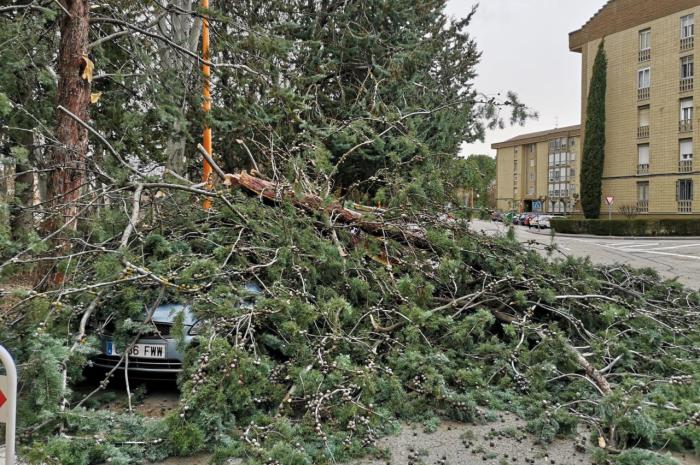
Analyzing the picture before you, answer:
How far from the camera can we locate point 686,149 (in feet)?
103

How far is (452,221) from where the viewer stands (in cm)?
600

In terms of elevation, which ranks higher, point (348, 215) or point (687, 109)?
point (687, 109)

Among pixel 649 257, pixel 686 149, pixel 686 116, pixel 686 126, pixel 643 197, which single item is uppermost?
pixel 686 116

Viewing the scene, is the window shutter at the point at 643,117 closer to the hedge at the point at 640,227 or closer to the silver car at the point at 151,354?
the hedge at the point at 640,227

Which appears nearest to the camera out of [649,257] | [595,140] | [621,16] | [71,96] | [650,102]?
[71,96]

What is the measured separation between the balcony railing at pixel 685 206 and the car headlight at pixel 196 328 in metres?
35.7

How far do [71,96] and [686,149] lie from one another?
36.0 meters

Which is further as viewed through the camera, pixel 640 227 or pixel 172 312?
pixel 640 227

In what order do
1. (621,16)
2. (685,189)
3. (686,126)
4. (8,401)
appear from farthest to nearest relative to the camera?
A: (621,16) → (685,189) → (686,126) → (8,401)

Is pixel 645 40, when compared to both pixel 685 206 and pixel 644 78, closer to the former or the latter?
pixel 644 78

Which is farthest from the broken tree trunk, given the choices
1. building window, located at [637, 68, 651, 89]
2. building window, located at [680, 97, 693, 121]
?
building window, located at [637, 68, 651, 89]

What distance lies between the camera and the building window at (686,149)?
31.1 meters

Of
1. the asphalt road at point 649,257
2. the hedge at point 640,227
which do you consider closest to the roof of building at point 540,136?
the hedge at point 640,227

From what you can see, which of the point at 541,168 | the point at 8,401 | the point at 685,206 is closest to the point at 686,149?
the point at 685,206
